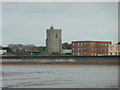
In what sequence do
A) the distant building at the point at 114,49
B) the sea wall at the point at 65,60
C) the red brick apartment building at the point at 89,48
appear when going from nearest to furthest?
the sea wall at the point at 65,60 → the distant building at the point at 114,49 → the red brick apartment building at the point at 89,48

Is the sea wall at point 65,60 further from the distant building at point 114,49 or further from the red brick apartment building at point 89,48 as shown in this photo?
the red brick apartment building at point 89,48

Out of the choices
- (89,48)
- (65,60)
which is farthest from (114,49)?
(65,60)

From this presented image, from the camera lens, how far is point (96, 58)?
64.6 meters

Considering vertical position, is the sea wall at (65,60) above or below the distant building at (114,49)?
below

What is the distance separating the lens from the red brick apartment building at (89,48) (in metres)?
93.7

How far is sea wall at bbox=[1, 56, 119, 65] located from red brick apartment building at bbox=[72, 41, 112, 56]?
27395 mm

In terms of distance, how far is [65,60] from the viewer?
66188 millimetres

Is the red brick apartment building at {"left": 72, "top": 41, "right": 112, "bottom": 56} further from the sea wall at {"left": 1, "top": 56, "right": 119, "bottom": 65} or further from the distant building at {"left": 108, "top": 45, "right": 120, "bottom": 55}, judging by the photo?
the sea wall at {"left": 1, "top": 56, "right": 119, "bottom": 65}

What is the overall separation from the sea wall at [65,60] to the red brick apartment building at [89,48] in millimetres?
27395

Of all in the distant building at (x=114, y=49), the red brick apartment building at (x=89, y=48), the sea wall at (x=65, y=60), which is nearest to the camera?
the sea wall at (x=65, y=60)

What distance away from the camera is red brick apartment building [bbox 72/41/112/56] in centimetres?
9369

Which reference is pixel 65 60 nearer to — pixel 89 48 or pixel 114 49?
pixel 114 49

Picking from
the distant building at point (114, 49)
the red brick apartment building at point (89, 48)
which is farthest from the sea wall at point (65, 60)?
the red brick apartment building at point (89, 48)

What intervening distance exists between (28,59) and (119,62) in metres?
16.6
